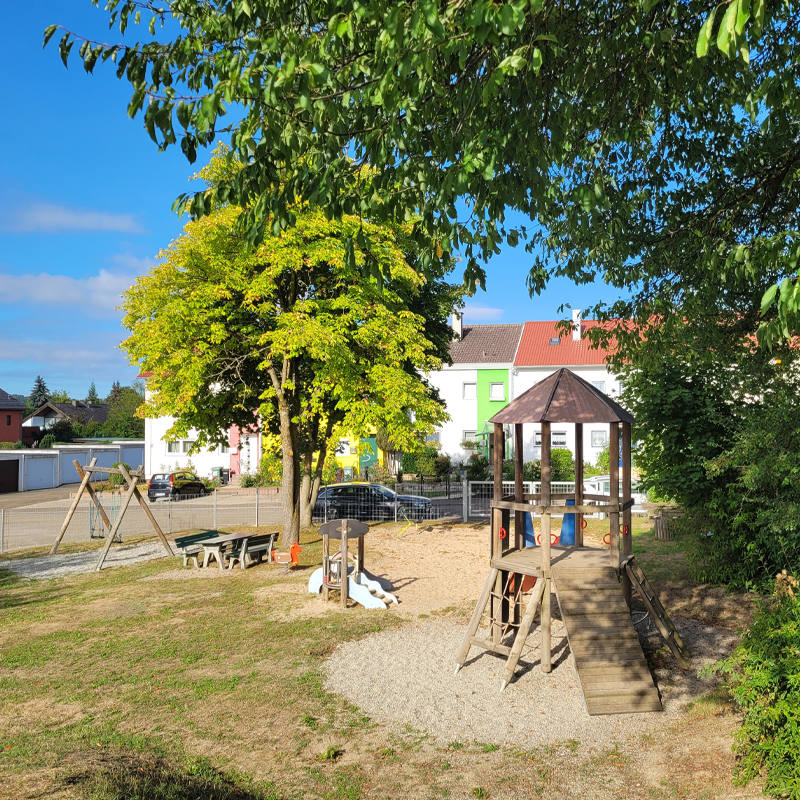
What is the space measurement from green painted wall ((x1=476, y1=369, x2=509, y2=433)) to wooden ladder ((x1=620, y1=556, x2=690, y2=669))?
1371 inches

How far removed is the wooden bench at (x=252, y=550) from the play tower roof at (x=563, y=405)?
8.32m

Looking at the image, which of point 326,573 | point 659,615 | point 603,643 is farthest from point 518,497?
point 326,573

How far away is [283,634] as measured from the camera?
10.1 metres

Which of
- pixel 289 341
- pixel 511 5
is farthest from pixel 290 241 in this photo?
pixel 511 5

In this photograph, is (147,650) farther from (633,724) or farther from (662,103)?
(662,103)

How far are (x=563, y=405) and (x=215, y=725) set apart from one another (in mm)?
5725

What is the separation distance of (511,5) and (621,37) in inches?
132

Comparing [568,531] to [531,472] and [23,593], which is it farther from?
[531,472]

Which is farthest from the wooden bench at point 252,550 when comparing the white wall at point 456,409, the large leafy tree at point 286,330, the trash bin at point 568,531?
the white wall at point 456,409

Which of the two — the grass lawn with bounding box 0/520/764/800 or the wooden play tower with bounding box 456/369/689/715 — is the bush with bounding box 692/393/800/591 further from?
the grass lawn with bounding box 0/520/764/800

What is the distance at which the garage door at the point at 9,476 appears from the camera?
37625 millimetres

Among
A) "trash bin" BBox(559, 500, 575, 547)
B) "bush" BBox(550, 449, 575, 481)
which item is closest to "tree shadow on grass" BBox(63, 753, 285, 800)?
"trash bin" BBox(559, 500, 575, 547)

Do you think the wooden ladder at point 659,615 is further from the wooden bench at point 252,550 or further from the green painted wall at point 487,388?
the green painted wall at point 487,388

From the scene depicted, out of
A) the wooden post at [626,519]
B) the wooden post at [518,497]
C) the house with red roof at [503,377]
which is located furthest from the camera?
the house with red roof at [503,377]
